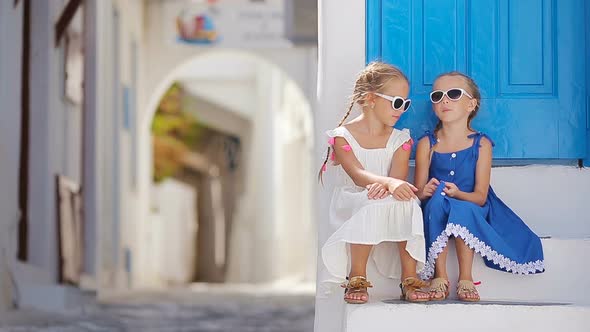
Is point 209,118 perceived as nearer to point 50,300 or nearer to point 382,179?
point 50,300

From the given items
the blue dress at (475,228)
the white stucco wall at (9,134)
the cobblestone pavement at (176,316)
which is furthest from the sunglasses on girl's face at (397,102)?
the white stucco wall at (9,134)

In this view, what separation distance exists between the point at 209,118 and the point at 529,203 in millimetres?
14746

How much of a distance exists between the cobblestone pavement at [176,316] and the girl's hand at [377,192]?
222 centimetres

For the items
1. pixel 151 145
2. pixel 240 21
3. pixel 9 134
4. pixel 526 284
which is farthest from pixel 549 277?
pixel 151 145

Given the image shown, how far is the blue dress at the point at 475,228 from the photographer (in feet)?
11.6

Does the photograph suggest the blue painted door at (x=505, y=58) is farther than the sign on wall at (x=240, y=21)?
No

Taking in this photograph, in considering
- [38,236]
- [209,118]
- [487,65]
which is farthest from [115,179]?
[209,118]

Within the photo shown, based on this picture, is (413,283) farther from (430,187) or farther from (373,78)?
(373,78)

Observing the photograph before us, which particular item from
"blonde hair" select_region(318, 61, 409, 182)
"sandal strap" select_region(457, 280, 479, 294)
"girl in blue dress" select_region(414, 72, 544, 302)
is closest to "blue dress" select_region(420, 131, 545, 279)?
"girl in blue dress" select_region(414, 72, 544, 302)

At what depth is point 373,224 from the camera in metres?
3.45

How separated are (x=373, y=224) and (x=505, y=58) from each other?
1.02 meters

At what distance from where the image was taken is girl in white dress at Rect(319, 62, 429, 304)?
3.45 m

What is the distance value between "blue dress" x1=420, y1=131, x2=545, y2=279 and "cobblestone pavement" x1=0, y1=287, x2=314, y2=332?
2100 mm

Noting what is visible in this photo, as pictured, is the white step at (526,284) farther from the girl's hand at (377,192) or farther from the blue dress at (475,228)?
the girl's hand at (377,192)
